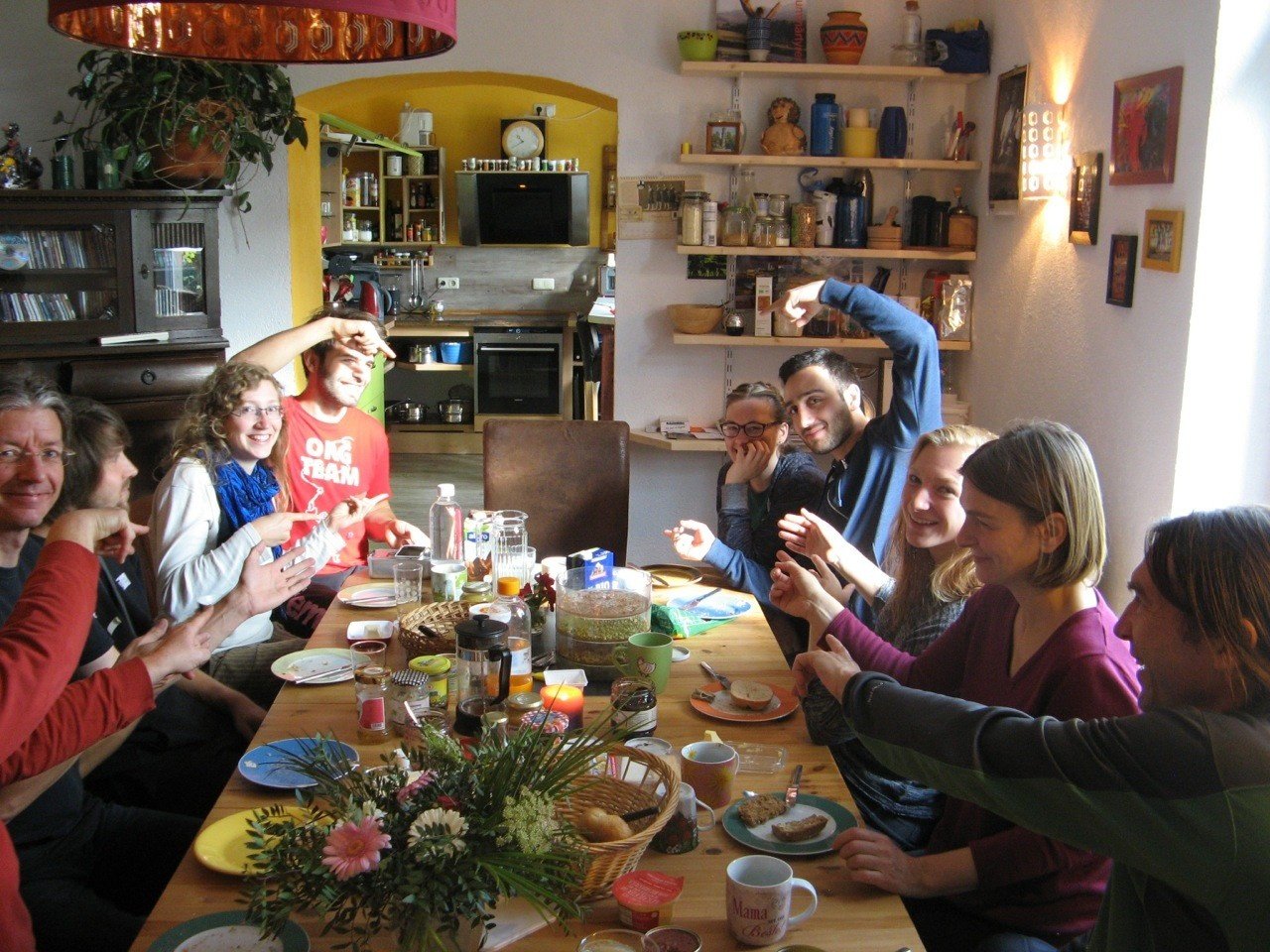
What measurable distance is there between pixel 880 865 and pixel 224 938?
0.84 m

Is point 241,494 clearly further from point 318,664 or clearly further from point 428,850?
point 428,850

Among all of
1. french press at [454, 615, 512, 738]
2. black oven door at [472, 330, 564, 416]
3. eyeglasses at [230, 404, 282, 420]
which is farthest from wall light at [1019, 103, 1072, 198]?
black oven door at [472, 330, 564, 416]

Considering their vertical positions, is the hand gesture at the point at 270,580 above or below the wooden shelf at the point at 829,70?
below

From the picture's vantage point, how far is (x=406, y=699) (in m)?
2.00

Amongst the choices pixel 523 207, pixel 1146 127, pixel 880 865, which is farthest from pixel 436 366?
pixel 880 865

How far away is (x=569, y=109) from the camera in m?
9.04

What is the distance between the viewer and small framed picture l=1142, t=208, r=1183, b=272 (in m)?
3.04

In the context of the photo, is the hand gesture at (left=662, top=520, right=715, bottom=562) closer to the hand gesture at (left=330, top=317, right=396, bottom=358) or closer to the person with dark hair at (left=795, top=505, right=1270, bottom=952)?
the hand gesture at (left=330, top=317, right=396, bottom=358)

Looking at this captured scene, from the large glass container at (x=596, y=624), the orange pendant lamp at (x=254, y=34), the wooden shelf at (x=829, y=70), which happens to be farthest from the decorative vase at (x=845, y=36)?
the orange pendant lamp at (x=254, y=34)

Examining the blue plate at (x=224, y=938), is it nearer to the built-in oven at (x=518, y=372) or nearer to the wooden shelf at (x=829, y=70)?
the wooden shelf at (x=829, y=70)

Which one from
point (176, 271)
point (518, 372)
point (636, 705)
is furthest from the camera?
point (518, 372)

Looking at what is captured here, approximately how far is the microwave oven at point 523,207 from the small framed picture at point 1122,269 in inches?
234

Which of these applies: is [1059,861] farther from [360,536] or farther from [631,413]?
[631,413]

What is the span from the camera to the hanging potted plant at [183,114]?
167 inches
